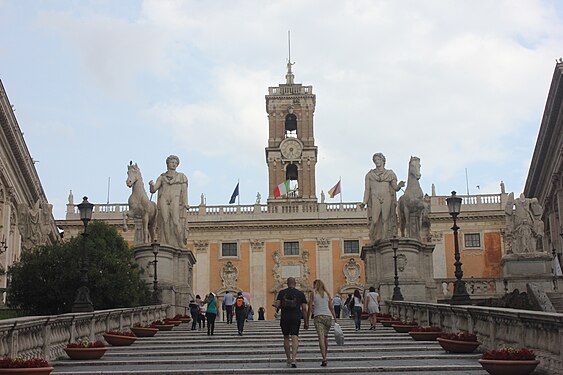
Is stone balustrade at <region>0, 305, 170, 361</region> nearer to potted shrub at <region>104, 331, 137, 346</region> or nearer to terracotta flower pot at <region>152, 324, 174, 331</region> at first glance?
potted shrub at <region>104, 331, 137, 346</region>

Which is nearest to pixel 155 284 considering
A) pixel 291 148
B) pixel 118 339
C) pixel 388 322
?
pixel 388 322

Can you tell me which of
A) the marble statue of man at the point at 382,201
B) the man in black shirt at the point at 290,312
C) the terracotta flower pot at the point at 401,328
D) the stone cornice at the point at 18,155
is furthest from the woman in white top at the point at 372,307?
the stone cornice at the point at 18,155

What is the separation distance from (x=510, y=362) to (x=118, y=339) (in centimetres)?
964

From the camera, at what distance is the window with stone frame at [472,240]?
213 feet

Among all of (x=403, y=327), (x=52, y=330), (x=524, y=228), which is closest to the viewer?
(x=52, y=330)

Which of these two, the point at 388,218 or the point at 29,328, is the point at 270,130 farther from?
the point at 29,328

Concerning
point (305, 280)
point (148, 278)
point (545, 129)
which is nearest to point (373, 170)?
point (148, 278)

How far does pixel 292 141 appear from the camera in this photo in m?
74.0

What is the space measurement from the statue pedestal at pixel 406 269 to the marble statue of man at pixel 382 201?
65 cm

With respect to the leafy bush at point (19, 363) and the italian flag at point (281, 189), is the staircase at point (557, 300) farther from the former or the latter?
the italian flag at point (281, 189)

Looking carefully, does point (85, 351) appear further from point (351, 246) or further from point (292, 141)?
point (292, 141)

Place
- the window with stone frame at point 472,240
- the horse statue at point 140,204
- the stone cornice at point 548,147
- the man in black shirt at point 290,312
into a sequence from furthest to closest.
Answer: the window with stone frame at point 472,240
the stone cornice at point 548,147
the horse statue at point 140,204
the man in black shirt at point 290,312

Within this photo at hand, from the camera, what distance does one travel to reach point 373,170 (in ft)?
102

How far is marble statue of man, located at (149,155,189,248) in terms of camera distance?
30.8 metres
